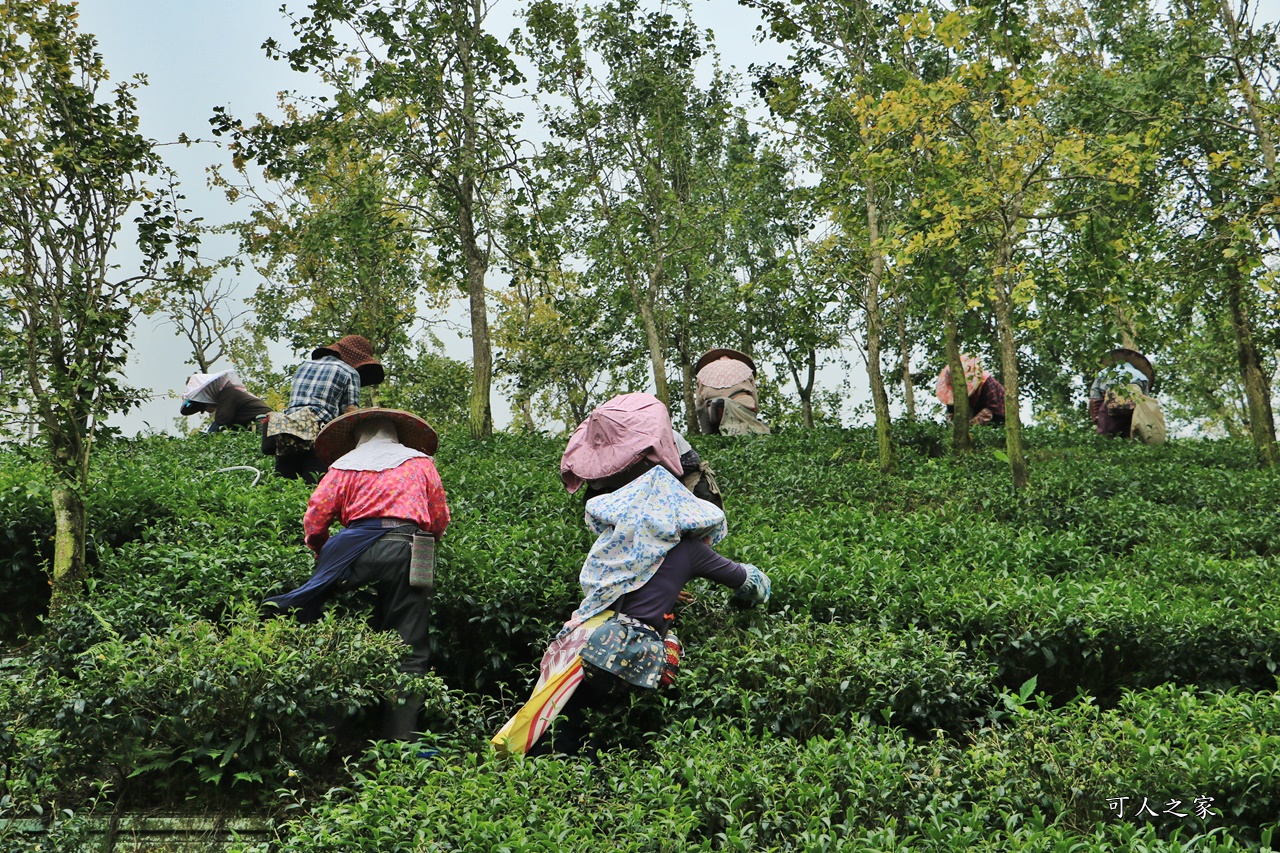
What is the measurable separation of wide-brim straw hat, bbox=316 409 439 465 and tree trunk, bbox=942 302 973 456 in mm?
7045

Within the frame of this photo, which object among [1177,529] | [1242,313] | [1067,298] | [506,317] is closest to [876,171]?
[1067,298]

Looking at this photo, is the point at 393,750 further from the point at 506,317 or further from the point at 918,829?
the point at 506,317

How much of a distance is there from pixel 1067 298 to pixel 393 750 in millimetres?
7844

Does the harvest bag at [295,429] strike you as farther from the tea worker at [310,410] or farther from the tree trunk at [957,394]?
the tree trunk at [957,394]

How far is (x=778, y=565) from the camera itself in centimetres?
684

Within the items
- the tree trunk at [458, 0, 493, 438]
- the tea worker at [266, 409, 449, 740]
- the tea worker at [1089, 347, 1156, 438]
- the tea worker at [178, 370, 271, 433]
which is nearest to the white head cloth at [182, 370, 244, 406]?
the tea worker at [178, 370, 271, 433]

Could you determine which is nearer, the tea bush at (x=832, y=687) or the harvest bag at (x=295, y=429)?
the tea bush at (x=832, y=687)

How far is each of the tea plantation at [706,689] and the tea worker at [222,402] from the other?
12.8 ft

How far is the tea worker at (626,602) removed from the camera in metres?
A: 5.07

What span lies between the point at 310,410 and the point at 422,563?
3.47 metres

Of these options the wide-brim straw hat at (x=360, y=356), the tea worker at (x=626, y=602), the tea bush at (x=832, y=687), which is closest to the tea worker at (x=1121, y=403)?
the wide-brim straw hat at (x=360, y=356)

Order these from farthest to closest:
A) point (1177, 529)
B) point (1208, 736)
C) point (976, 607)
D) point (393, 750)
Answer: point (1177, 529)
point (976, 607)
point (393, 750)
point (1208, 736)

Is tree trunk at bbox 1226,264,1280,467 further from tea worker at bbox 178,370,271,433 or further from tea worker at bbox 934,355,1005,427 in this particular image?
tea worker at bbox 178,370,271,433

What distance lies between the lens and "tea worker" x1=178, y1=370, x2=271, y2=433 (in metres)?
12.5
